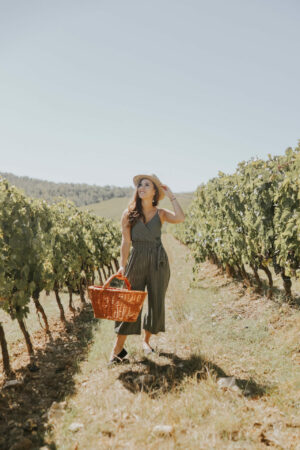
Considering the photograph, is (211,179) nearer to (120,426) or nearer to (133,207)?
(133,207)

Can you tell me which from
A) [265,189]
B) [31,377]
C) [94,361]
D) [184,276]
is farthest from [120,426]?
[184,276]

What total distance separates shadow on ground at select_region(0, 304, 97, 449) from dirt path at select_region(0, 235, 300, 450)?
0.08ft

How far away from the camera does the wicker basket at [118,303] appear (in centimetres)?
304

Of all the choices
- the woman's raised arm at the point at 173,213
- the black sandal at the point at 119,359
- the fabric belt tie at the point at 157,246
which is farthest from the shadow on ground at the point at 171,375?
the woman's raised arm at the point at 173,213

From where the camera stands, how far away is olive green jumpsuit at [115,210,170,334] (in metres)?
3.55

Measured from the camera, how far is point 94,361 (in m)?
4.05

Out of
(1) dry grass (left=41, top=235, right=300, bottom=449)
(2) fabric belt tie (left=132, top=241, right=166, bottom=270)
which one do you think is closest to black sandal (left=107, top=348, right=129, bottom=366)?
(1) dry grass (left=41, top=235, right=300, bottom=449)

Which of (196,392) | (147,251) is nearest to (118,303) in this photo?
(147,251)

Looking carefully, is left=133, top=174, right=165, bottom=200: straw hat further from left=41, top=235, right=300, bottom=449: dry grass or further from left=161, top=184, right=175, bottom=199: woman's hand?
left=41, top=235, right=300, bottom=449: dry grass

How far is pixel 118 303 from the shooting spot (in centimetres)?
310

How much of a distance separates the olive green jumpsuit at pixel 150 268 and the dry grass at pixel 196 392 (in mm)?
534

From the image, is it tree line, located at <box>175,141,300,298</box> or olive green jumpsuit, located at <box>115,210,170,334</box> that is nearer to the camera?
olive green jumpsuit, located at <box>115,210,170,334</box>

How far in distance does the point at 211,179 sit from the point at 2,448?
889 centimetres

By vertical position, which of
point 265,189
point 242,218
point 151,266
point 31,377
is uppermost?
point 265,189
